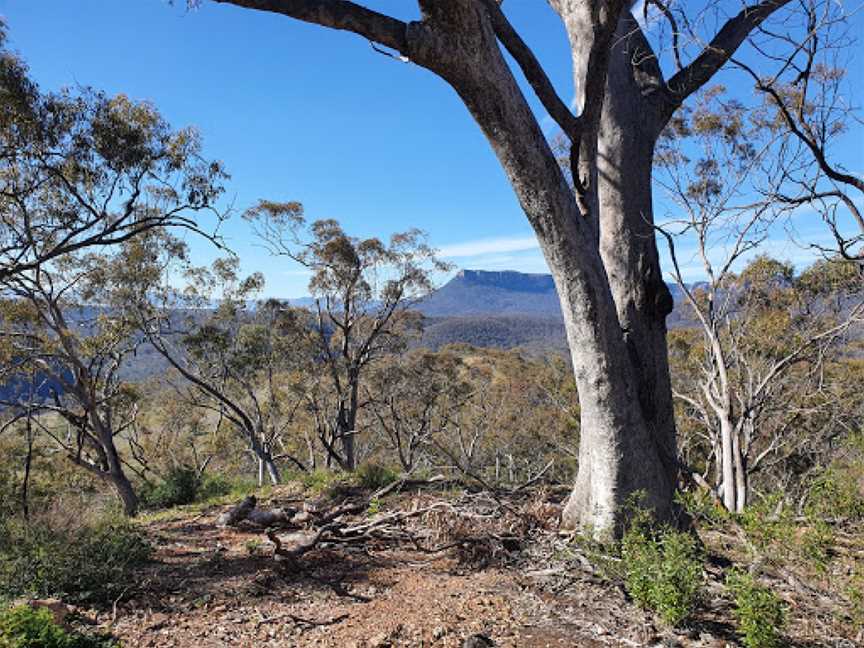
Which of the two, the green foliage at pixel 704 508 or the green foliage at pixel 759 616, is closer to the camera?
the green foliage at pixel 759 616

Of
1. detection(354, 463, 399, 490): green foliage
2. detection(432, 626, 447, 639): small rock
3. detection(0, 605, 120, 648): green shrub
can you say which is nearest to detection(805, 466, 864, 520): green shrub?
detection(432, 626, 447, 639): small rock

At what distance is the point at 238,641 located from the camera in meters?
2.87

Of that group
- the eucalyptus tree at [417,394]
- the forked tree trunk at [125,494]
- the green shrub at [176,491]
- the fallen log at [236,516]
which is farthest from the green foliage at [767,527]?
the eucalyptus tree at [417,394]

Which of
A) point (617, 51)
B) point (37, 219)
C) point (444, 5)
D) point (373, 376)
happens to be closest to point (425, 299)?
point (373, 376)

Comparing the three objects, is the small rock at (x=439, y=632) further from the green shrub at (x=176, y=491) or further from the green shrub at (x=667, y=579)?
the green shrub at (x=176, y=491)

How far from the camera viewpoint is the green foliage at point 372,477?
6789mm

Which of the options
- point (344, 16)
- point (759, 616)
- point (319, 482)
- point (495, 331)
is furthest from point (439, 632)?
point (495, 331)

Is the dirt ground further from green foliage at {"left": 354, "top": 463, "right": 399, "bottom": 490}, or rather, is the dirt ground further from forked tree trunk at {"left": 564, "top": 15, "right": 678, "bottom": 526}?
green foliage at {"left": 354, "top": 463, "right": 399, "bottom": 490}

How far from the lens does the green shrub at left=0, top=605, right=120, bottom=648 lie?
219cm

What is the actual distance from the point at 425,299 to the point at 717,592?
47.2ft

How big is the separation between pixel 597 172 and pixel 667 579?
261cm

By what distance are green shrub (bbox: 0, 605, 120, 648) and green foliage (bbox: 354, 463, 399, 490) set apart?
4.38 m

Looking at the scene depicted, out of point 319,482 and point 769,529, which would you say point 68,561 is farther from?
point 319,482

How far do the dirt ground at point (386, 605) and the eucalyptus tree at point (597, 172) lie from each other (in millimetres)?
589
